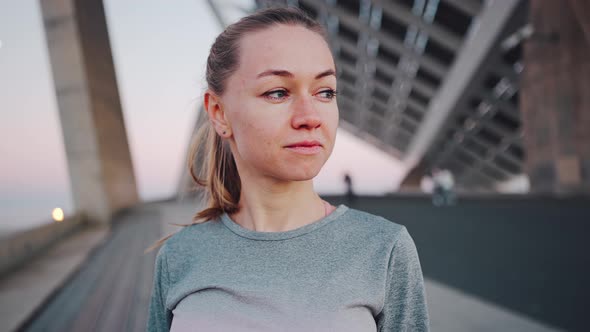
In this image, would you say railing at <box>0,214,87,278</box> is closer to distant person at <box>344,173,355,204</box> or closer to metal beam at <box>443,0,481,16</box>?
distant person at <box>344,173,355,204</box>

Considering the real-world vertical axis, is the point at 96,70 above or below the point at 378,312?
above

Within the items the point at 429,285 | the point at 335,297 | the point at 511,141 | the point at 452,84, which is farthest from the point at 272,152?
the point at 511,141

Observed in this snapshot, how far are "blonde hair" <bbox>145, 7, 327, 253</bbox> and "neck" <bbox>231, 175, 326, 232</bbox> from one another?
0.63 ft

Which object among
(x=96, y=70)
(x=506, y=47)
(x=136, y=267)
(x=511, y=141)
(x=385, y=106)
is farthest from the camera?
(x=385, y=106)

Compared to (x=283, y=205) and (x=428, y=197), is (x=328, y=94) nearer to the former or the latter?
(x=283, y=205)

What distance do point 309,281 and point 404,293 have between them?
0.93 feet

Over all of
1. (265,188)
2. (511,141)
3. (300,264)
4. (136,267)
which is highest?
(265,188)

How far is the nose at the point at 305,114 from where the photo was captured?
116cm

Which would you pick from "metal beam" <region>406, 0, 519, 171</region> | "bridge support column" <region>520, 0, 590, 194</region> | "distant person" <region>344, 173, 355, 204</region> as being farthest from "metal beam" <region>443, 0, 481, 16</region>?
"distant person" <region>344, 173, 355, 204</region>

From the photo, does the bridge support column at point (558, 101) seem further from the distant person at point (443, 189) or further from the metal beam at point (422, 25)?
the metal beam at point (422, 25)

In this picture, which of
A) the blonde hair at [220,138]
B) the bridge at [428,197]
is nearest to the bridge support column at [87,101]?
the bridge at [428,197]

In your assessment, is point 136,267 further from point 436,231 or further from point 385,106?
point 385,106

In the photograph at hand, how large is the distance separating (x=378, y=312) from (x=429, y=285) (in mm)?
3769

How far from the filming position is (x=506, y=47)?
65.9ft
